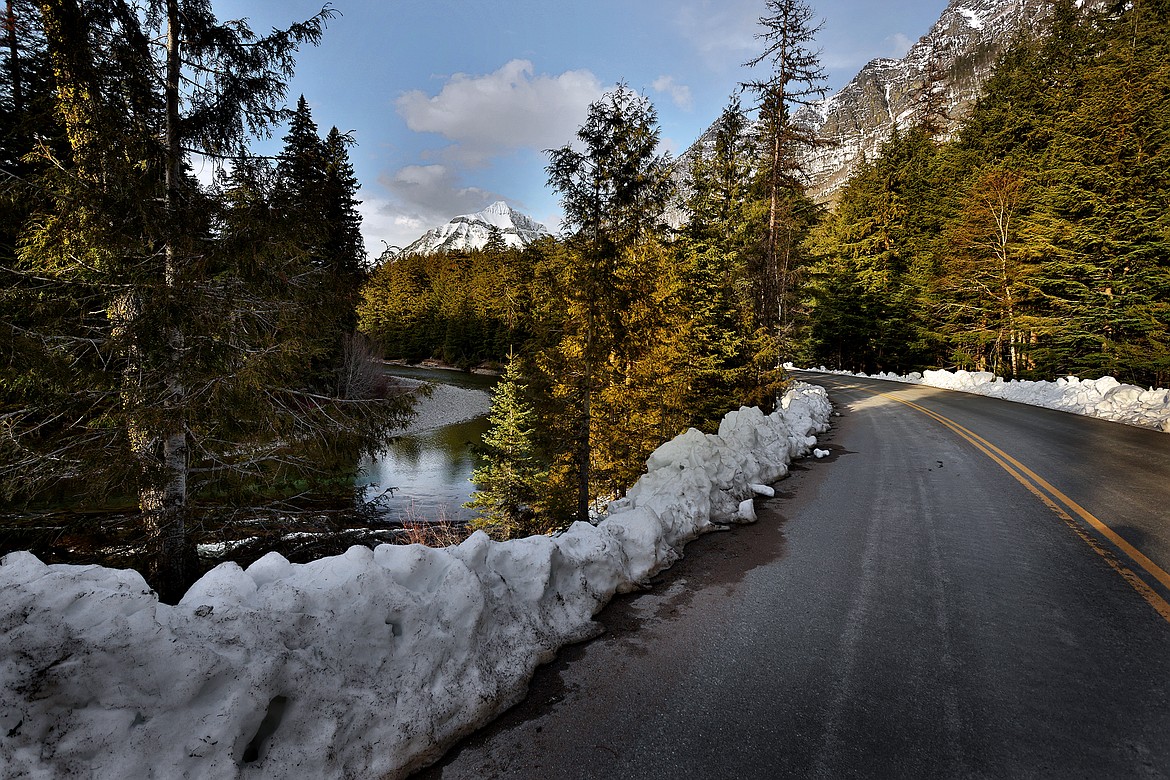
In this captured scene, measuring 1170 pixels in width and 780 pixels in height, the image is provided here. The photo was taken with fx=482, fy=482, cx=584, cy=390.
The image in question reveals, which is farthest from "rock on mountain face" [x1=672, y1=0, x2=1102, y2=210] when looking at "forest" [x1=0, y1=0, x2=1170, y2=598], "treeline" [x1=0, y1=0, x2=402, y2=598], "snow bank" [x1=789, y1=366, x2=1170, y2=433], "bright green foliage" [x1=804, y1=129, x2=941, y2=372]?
"treeline" [x1=0, y1=0, x2=402, y2=598]

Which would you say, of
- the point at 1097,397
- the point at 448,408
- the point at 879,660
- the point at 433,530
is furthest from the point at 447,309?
the point at 879,660

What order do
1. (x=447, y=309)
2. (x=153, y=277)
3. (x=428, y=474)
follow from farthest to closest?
(x=447, y=309), (x=428, y=474), (x=153, y=277)

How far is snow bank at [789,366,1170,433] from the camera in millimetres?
11383

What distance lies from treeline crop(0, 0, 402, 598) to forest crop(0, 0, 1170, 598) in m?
0.02

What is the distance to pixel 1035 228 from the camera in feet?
64.4

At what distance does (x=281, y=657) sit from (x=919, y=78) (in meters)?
70.0

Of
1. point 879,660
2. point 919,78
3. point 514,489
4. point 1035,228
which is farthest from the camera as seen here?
point 919,78

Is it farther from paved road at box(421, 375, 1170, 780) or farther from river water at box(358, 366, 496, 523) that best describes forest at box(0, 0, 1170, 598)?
paved road at box(421, 375, 1170, 780)

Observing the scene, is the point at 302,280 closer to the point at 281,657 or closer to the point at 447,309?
the point at 281,657

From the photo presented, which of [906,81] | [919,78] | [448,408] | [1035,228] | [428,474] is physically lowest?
[428,474]

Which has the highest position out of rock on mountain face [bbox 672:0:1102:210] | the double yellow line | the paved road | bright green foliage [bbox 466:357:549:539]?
rock on mountain face [bbox 672:0:1102:210]

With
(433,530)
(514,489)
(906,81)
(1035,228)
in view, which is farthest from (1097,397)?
(906,81)

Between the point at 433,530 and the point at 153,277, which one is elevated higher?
the point at 153,277

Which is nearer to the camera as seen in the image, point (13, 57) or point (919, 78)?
point (13, 57)
